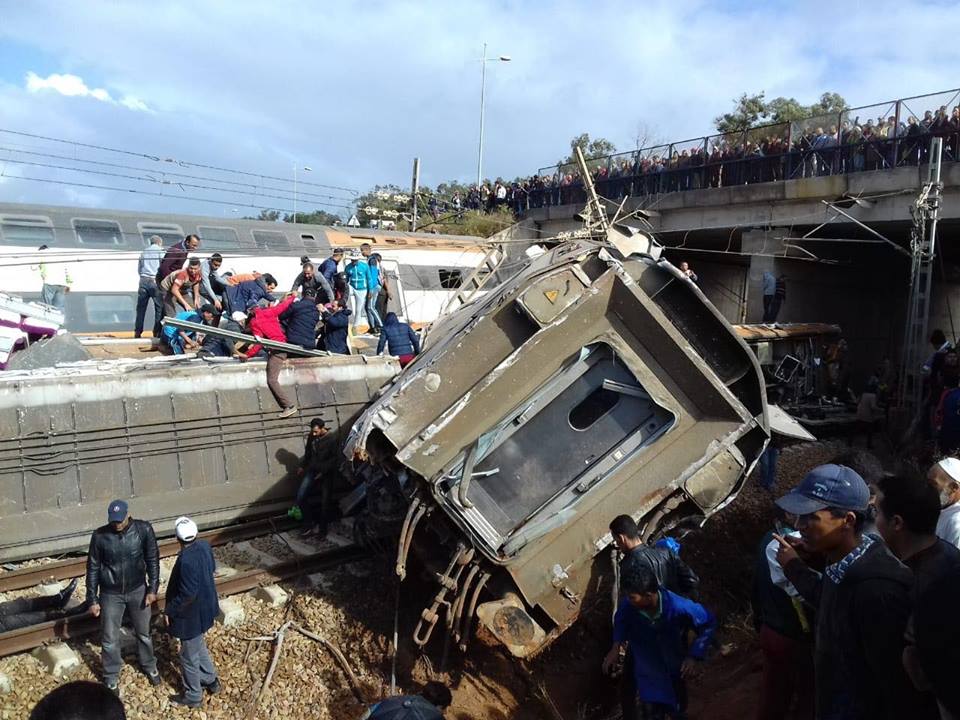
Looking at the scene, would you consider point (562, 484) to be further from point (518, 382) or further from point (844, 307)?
point (844, 307)

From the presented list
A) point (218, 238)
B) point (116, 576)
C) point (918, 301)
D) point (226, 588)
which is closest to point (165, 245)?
point (218, 238)

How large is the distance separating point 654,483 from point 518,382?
1.34 m

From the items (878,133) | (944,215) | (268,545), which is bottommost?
(268,545)

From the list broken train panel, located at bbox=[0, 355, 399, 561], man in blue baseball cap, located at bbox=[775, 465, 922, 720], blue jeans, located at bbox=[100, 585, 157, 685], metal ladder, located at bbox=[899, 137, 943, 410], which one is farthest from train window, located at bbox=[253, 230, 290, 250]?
man in blue baseball cap, located at bbox=[775, 465, 922, 720]

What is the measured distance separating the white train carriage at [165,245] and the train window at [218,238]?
0.9 inches

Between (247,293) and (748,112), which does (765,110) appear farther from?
(247,293)

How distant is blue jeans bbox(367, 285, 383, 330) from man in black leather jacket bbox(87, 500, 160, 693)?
827 centimetres

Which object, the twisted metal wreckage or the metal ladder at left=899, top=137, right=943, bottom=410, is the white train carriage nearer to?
the twisted metal wreckage

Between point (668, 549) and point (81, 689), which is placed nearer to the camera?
point (81, 689)

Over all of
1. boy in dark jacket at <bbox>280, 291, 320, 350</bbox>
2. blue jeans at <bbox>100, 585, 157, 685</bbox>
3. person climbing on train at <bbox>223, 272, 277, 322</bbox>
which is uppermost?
person climbing on train at <bbox>223, 272, 277, 322</bbox>

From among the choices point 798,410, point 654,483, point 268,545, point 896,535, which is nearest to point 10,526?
point 268,545

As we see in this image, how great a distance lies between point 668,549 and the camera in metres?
4.99

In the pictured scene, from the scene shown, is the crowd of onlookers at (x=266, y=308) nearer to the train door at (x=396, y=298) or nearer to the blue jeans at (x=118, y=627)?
the train door at (x=396, y=298)

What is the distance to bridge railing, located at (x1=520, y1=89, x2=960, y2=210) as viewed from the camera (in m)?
15.5
